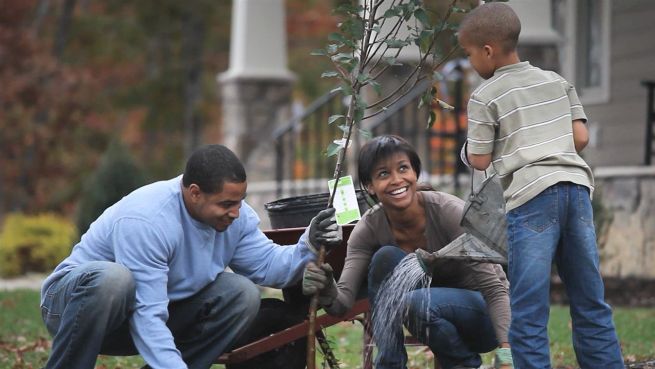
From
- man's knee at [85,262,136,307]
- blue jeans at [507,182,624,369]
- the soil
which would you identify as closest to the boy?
blue jeans at [507,182,624,369]

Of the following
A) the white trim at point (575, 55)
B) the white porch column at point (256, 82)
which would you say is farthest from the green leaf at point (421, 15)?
the white porch column at point (256, 82)

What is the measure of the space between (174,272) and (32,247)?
348 inches

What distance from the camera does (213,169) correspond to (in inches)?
163

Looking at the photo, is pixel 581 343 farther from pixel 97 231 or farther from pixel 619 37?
pixel 619 37

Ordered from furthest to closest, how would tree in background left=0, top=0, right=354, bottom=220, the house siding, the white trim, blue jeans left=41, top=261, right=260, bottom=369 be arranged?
tree in background left=0, top=0, right=354, bottom=220, the white trim, the house siding, blue jeans left=41, top=261, right=260, bottom=369

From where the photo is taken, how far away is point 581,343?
4.10 meters

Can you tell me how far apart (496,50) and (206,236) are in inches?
51.5

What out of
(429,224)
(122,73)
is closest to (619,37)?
(429,224)

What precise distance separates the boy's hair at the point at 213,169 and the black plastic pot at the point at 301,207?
2.25 feet

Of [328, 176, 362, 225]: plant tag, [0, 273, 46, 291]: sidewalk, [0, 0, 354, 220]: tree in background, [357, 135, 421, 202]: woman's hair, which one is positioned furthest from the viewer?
[0, 0, 354, 220]: tree in background

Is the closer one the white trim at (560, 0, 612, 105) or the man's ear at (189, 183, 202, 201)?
the man's ear at (189, 183, 202, 201)

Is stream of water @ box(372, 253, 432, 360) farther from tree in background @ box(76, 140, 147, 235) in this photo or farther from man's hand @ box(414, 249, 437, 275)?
tree in background @ box(76, 140, 147, 235)

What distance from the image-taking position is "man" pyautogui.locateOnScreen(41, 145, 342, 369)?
407 cm

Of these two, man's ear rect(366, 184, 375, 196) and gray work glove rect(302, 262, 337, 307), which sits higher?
man's ear rect(366, 184, 375, 196)
